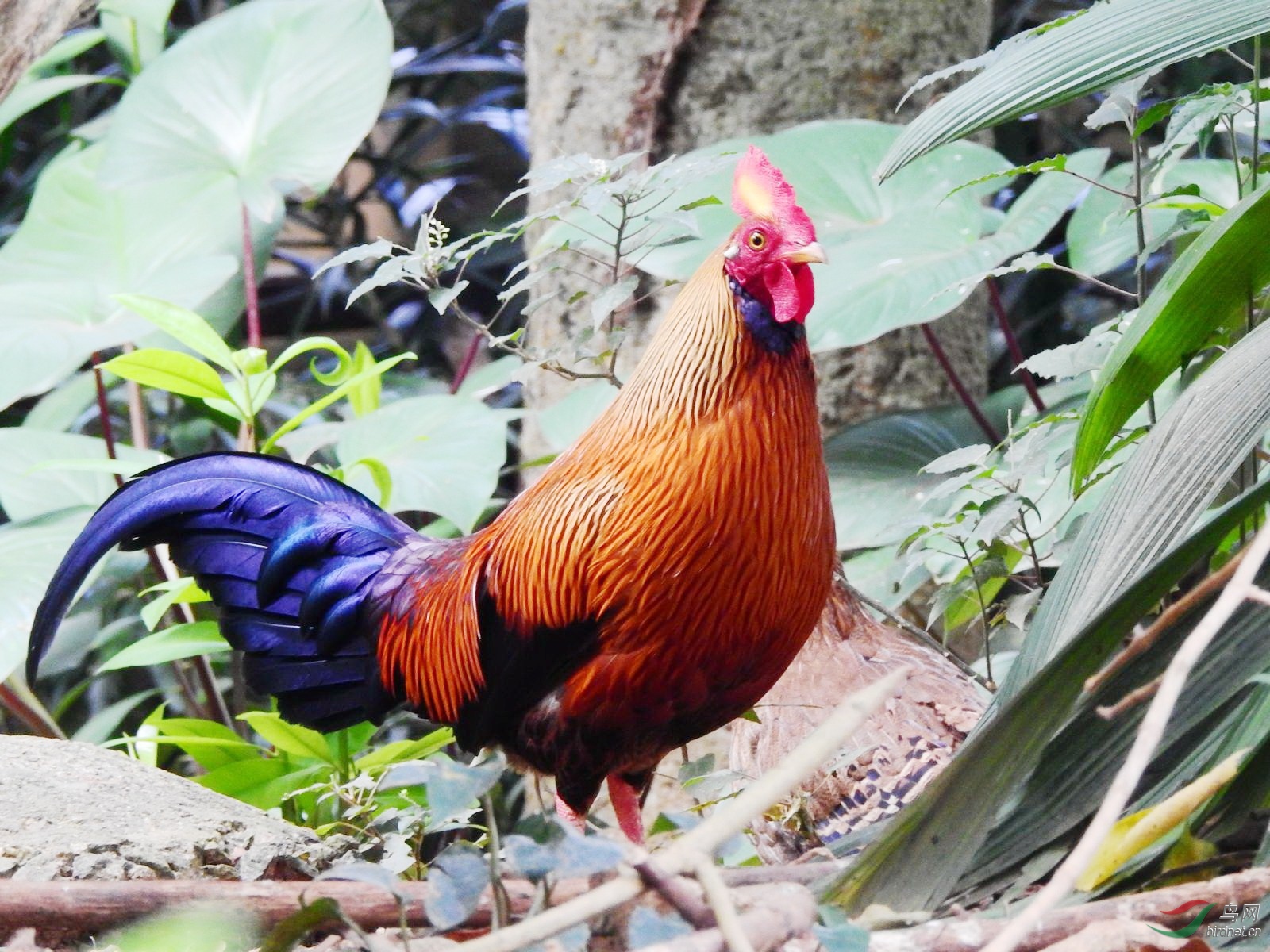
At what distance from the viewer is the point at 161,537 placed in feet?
6.49

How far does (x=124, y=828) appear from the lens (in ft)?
4.92

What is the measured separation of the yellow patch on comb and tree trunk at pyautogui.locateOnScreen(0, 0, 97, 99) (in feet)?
4.11

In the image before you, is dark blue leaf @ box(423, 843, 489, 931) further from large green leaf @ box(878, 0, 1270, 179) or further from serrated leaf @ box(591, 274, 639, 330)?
serrated leaf @ box(591, 274, 639, 330)

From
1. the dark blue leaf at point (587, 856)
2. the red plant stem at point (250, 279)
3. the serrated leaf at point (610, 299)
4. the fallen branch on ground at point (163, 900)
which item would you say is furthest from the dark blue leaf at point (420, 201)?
the dark blue leaf at point (587, 856)

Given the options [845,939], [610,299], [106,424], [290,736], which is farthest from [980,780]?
[106,424]

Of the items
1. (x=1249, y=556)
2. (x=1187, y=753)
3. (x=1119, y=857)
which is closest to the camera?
(x=1249, y=556)

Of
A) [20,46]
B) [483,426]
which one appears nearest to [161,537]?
[483,426]

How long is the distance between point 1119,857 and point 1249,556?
0.35 metres

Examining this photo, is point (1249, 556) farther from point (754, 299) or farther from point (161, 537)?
point (161, 537)

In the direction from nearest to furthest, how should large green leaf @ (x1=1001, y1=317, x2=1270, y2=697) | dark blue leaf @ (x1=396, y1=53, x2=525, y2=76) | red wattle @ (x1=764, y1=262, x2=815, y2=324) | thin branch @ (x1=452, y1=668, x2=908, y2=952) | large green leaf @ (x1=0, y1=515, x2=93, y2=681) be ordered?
thin branch @ (x1=452, y1=668, x2=908, y2=952)
large green leaf @ (x1=1001, y1=317, x2=1270, y2=697)
red wattle @ (x1=764, y1=262, x2=815, y2=324)
large green leaf @ (x1=0, y1=515, x2=93, y2=681)
dark blue leaf @ (x1=396, y1=53, x2=525, y2=76)

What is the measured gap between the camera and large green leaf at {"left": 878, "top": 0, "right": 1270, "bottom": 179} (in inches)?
43.2

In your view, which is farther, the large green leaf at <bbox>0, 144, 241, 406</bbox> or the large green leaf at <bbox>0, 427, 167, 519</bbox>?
the large green leaf at <bbox>0, 427, 167, 519</bbox>

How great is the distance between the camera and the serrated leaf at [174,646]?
2115mm

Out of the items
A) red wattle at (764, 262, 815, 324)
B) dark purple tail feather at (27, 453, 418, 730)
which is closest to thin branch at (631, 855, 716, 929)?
red wattle at (764, 262, 815, 324)
